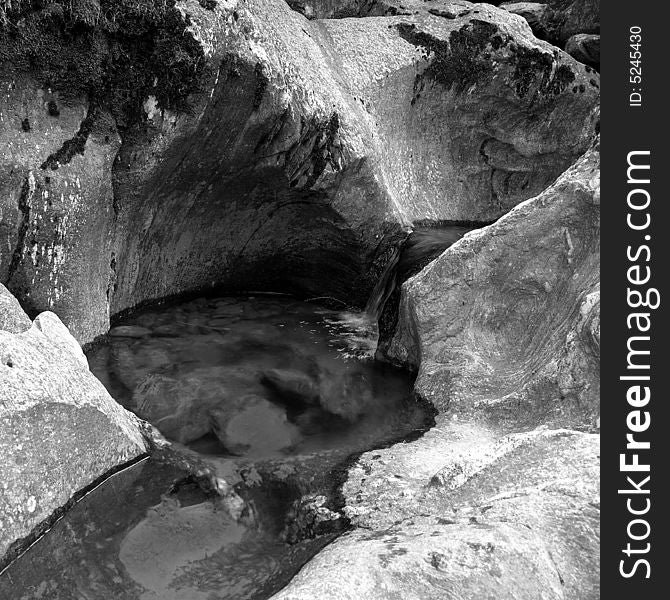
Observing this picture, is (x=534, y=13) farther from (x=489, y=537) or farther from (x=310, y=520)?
(x=489, y=537)

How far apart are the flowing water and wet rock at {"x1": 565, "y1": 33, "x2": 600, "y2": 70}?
31.5ft

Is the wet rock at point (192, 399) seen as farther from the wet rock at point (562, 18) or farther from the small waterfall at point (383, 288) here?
the wet rock at point (562, 18)

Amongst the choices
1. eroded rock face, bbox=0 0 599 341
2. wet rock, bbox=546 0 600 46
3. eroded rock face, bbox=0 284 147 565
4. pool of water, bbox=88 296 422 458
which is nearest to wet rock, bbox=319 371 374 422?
pool of water, bbox=88 296 422 458

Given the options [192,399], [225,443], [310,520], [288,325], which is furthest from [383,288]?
[310,520]

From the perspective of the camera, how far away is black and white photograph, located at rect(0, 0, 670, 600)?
4426 millimetres

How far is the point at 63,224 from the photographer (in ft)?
23.9

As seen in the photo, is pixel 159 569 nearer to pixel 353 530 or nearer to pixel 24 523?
pixel 24 523

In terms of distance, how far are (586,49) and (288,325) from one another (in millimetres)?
10587

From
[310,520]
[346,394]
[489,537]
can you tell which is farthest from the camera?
[346,394]

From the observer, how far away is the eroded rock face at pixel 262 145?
7215 millimetres

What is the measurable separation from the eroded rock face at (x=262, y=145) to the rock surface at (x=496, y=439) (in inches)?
109

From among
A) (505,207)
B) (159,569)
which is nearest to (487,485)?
(159,569)

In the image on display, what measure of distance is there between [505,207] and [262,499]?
40.3 feet

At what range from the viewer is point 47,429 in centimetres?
483
